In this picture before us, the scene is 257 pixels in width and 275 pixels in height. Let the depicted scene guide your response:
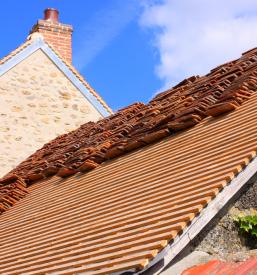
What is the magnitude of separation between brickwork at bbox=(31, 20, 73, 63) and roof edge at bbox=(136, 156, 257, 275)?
1073cm

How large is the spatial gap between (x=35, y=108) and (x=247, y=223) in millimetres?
9537

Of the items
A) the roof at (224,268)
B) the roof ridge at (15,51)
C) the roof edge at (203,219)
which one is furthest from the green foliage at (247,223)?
the roof ridge at (15,51)

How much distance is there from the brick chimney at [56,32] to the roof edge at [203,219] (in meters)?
10.7

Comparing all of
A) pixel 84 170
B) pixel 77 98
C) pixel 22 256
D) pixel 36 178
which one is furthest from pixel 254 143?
pixel 77 98

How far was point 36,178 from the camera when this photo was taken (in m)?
9.33

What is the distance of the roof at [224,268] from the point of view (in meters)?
3.51

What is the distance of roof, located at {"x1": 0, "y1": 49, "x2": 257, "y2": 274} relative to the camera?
4.26 metres

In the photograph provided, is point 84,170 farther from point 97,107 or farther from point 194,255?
point 97,107

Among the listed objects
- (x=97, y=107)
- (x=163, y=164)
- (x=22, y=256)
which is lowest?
(x=22, y=256)

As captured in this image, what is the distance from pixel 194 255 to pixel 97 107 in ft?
33.4

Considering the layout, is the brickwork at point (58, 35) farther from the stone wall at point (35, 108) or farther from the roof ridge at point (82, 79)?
the stone wall at point (35, 108)

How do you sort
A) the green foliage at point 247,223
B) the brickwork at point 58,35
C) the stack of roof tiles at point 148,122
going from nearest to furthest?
1. the green foliage at point 247,223
2. the stack of roof tiles at point 148,122
3. the brickwork at point 58,35

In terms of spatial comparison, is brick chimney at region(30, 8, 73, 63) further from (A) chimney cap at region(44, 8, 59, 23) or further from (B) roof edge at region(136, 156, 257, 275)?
(B) roof edge at region(136, 156, 257, 275)

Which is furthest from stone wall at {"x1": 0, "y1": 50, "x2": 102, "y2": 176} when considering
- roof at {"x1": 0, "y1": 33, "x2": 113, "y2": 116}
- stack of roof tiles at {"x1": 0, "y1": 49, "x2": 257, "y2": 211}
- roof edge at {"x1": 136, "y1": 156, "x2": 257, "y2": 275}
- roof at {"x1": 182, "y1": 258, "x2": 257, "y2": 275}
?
roof at {"x1": 182, "y1": 258, "x2": 257, "y2": 275}
